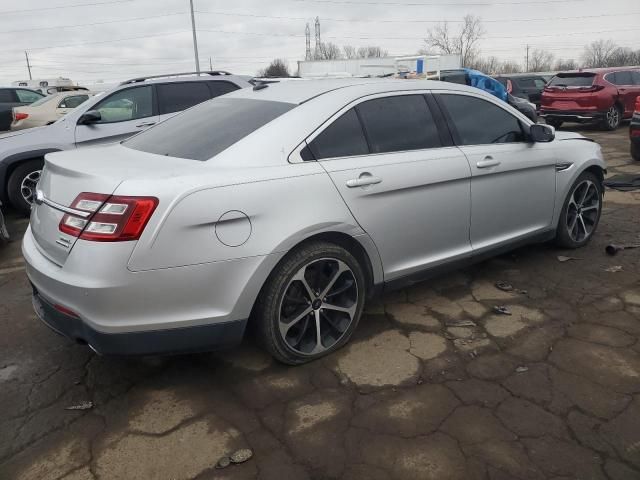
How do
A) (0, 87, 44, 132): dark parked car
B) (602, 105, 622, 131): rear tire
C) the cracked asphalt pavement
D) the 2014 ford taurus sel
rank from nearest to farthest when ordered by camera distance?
the cracked asphalt pavement < the 2014 ford taurus sel < (602, 105, 622, 131): rear tire < (0, 87, 44, 132): dark parked car

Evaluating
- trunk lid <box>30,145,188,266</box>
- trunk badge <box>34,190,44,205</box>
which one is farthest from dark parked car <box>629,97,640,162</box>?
trunk badge <box>34,190,44,205</box>

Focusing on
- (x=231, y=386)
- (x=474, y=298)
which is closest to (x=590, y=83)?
(x=474, y=298)

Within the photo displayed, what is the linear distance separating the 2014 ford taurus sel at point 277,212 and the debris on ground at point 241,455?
1.78 ft

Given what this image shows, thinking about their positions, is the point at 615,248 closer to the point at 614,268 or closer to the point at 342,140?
the point at 614,268

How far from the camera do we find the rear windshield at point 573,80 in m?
13.1

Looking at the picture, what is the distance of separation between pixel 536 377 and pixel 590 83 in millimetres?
12486

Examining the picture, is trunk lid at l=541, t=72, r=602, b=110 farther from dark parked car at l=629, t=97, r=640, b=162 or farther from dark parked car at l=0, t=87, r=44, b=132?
dark parked car at l=0, t=87, r=44, b=132

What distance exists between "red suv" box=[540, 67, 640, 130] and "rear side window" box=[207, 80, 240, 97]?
912 cm

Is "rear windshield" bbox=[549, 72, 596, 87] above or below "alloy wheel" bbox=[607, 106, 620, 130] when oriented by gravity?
above

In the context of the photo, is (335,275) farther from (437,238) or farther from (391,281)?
(437,238)

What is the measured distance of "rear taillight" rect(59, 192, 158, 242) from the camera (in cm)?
232

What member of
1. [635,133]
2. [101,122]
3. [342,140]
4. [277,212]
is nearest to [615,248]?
[342,140]

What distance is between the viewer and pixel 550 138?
4.02 m

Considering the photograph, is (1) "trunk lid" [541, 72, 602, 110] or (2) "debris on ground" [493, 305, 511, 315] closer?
(2) "debris on ground" [493, 305, 511, 315]
